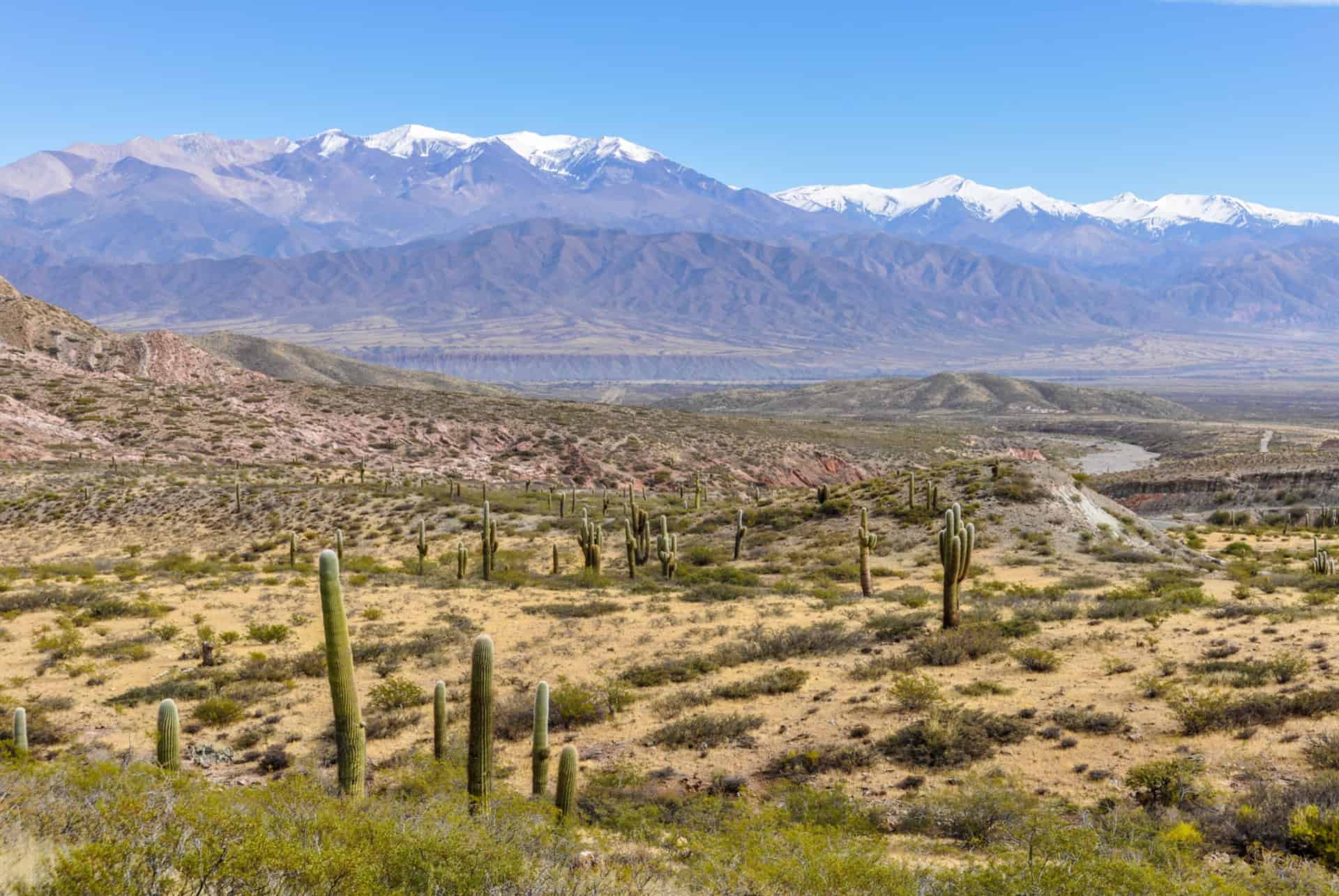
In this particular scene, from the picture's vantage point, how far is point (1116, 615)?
55.0 feet

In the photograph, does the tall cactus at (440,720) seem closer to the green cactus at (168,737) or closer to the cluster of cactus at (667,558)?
the green cactus at (168,737)

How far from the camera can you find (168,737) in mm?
9805

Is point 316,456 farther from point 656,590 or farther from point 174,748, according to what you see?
point 174,748

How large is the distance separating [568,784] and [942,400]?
176 metres

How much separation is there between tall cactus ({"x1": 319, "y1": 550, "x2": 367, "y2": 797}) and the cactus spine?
233cm

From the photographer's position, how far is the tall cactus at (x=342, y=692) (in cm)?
892

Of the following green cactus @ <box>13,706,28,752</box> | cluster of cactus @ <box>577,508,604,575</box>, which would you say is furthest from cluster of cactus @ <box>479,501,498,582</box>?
green cactus @ <box>13,706,28,752</box>

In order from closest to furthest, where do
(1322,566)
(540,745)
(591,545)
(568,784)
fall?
(568,784), (540,745), (1322,566), (591,545)

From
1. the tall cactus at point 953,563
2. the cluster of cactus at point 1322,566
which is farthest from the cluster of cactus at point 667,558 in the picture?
the cluster of cactus at point 1322,566

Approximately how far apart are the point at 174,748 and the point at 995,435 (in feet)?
391

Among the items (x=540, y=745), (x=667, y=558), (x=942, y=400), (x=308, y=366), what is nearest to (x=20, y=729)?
(x=540, y=745)

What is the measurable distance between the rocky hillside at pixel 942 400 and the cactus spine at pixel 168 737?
14628 cm

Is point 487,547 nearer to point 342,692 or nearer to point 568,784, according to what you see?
point 568,784

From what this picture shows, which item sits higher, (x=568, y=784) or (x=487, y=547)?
(x=568, y=784)
